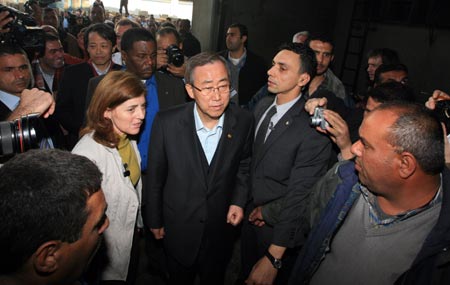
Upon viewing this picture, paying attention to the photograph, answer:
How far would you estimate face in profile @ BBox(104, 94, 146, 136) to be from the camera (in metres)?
2.05

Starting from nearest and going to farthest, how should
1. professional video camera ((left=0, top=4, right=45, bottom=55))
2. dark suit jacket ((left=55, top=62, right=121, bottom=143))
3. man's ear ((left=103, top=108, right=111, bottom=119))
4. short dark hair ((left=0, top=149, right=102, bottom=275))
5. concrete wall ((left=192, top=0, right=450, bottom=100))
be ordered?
short dark hair ((left=0, top=149, right=102, bottom=275)) → man's ear ((left=103, top=108, right=111, bottom=119)) → professional video camera ((left=0, top=4, right=45, bottom=55)) → dark suit jacket ((left=55, top=62, right=121, bottom=143)) → concrete wall ((left=192, top=0, right=450, bottom=100))

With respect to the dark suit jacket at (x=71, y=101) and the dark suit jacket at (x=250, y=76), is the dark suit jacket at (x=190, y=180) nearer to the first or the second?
the dark suit jacket at (x=71, y=101)

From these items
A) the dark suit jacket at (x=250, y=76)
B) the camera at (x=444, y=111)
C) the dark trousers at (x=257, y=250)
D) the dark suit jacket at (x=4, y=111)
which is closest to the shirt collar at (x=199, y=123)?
the dark trousers at (x=257, y=250)

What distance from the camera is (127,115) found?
2057 mm

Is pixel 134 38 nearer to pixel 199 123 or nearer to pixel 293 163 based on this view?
pixel 199 123

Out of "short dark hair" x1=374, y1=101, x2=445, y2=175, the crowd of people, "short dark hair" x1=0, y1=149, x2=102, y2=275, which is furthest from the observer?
"short dark hair" x1=374, y1=101, x2=445, y2=175

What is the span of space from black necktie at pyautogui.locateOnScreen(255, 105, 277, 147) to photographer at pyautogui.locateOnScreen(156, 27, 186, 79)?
1.34m

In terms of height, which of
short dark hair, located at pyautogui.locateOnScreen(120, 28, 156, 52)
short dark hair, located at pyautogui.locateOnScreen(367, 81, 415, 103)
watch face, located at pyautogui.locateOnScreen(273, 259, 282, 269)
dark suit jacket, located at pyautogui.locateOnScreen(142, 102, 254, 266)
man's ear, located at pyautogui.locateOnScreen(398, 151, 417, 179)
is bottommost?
watch face, located at pyautogui.locateOnScreen(273, 259, 282, 269)

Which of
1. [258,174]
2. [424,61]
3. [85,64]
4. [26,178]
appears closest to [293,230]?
[258,174]

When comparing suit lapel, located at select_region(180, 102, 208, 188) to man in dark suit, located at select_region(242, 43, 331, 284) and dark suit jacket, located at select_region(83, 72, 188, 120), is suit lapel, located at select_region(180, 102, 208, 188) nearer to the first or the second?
man in dark suit, located at select_region(242, 43, 331, 284)

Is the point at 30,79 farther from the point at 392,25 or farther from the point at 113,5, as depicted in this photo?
the point at 113,5

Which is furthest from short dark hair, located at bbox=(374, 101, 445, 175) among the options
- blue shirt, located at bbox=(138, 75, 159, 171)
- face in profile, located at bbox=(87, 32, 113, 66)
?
face in profile, located at bbox=(87, 32, 113, 66)

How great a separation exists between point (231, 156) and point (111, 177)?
2.79 ft

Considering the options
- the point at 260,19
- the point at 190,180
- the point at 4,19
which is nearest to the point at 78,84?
the point at 4,19
